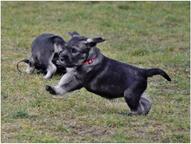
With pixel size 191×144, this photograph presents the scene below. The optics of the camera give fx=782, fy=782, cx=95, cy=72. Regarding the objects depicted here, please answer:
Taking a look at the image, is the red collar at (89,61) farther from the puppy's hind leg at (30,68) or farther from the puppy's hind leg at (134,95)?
the puppy's hind leg at (30,68)

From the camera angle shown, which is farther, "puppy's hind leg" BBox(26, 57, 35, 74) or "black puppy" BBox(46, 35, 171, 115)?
"puppy's hind leg" BBox(26, 57, 35, 74)

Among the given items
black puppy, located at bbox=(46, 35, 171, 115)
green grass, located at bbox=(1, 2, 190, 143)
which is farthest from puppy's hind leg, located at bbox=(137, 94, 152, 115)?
green grass, located at bbox=(1, 2, 190, 143)

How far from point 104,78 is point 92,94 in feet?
3.66

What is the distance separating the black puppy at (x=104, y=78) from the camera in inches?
339

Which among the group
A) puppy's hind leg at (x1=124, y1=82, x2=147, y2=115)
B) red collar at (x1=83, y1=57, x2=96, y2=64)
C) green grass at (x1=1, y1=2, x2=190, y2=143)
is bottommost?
green grass at (x1=1, y1=2, x2=190, y2=143)

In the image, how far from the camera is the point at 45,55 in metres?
11.2

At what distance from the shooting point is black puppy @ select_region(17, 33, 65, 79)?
36.0 feet

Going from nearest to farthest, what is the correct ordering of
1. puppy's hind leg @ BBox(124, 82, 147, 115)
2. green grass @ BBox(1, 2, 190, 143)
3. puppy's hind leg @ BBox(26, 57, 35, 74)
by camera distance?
green grass @ BBox(1, 2, 190, 143) < puppy's hind leg @ BBox(124, 82, 147, 115) < puppy's hind leg @ BBox(26, 57, 35, 74)

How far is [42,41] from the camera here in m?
11.4

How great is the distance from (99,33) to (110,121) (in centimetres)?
812

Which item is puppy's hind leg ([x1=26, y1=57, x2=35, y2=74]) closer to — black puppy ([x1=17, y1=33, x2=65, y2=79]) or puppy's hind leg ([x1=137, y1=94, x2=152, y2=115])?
black puppy ([x1=17, y1=33, x2=65, y2=79])

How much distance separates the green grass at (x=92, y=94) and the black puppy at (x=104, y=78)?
0.22m

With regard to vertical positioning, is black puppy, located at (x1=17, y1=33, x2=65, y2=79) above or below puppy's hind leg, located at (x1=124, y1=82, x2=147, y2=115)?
below

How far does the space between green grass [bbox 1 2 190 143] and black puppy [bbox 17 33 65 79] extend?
0.16 m
